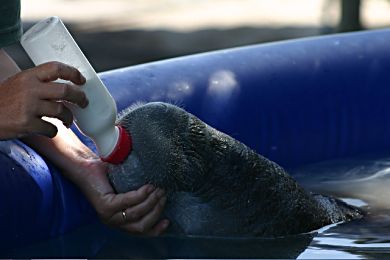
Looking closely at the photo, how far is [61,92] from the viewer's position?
2.40 metres

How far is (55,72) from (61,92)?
44 mm

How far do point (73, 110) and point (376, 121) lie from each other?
1.54 metres

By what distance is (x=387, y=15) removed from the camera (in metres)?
8.40

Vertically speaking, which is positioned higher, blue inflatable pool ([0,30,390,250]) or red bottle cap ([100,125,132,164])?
blue inflatable pool ([0,30,390,250])

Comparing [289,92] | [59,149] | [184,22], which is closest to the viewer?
[59,149]

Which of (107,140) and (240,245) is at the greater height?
(107,140)

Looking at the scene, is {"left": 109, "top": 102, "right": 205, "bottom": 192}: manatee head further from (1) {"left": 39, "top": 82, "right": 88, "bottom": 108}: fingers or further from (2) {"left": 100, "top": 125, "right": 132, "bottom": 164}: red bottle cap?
(1) {"left": 39, "top": 82, "right": 88, "bottom": 108}: fingers

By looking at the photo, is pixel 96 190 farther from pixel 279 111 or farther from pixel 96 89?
pixel 279 111

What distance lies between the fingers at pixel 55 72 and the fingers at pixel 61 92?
0.05ft

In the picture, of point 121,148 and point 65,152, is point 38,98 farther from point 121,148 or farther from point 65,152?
point 65,152

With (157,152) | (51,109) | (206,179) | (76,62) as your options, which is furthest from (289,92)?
(51,109)

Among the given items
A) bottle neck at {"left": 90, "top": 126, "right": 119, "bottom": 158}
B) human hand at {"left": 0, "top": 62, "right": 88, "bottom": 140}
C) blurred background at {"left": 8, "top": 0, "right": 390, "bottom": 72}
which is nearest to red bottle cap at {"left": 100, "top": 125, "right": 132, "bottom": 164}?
bottle neck at {"left": 90, "top": 126, "right": 119, "bottom": 158}

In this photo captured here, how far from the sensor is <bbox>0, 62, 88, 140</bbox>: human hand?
2406 mm

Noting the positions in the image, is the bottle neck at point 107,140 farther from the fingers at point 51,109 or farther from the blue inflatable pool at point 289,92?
the blue inflatable pool at point 289,92
